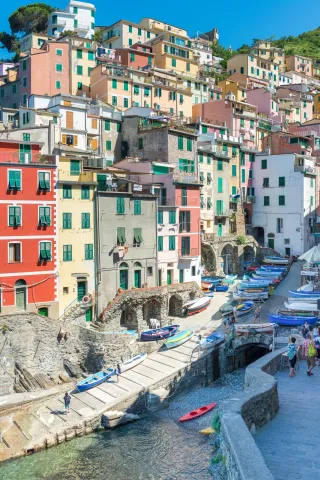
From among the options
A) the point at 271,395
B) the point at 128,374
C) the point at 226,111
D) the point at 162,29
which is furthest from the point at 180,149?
the point at 162,29

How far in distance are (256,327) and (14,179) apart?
19.7 meters

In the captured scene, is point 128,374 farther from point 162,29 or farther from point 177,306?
point 162,29

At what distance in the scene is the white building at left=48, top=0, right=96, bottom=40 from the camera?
86.9m

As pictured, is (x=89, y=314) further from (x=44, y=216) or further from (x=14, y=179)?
(x=14, y=179)

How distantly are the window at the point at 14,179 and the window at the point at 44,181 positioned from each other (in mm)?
1526

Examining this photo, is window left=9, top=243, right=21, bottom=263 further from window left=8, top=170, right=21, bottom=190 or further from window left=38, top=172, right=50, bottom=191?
window left=38, top=172, right=50, bottom=191

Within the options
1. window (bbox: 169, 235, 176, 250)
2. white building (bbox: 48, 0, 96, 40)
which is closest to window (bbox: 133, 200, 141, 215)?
window (bbox: 169, 235, 176, 250)

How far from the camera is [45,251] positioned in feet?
118

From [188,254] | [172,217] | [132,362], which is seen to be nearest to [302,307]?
[188,254]

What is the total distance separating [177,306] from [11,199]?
56.9 feet

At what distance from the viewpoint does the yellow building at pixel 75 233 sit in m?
37.2

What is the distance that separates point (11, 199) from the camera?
34688 mm

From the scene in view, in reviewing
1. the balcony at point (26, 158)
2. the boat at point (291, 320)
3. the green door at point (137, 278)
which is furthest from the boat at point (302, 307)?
the balcony at point (26, 158)

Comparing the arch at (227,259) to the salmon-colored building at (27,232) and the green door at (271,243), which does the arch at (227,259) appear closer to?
the green door at (271,243)
